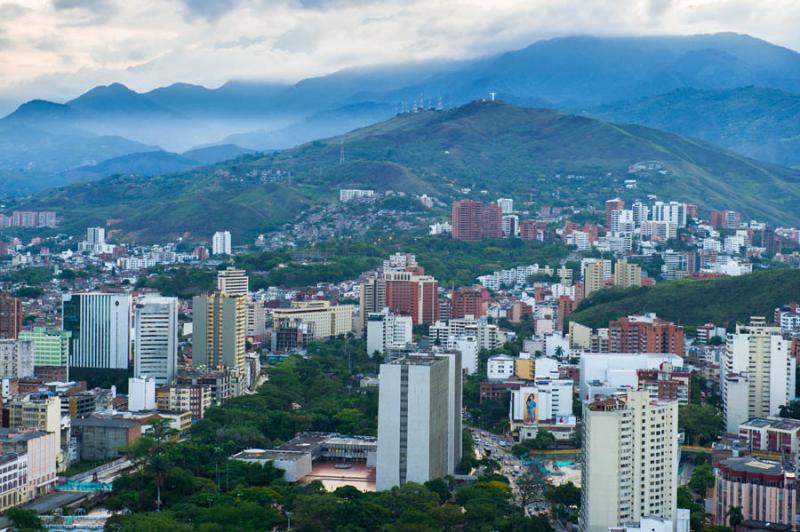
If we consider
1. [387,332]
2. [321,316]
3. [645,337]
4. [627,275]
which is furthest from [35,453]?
[627,275]

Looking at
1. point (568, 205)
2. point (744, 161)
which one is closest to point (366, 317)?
point (568, 205)

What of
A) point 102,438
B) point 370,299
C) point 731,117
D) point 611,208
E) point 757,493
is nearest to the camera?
point 757,493

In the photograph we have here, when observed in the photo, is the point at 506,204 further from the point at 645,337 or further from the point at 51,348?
Answer: the point at 51,348

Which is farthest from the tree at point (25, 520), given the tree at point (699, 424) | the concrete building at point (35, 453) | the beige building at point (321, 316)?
the beige building at point (321, 316)

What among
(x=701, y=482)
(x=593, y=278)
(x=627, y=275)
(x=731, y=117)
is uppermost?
(x=731, y=117)

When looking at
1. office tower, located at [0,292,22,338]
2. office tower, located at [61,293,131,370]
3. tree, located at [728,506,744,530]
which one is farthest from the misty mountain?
tree, located at [728,506,744,530]

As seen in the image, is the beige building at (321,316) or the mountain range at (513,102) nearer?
the beige building at (321,316)

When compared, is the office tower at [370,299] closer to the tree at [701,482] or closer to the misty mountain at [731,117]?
the tree at [701,482]
